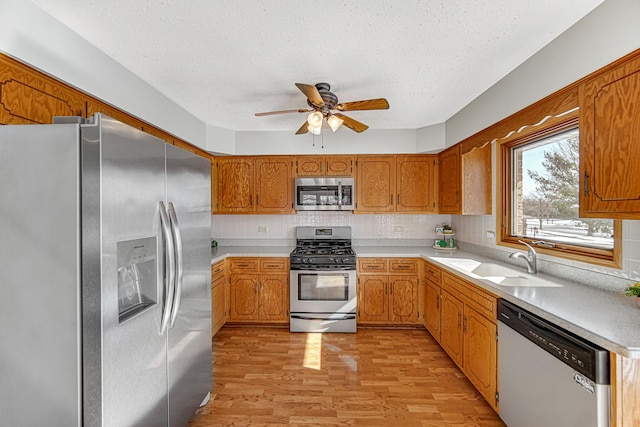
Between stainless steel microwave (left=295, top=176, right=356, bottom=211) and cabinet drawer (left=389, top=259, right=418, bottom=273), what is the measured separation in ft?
2.81

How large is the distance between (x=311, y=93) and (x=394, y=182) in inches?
82.7

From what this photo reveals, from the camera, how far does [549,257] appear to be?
86.9 inches

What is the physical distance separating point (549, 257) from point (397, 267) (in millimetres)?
1506

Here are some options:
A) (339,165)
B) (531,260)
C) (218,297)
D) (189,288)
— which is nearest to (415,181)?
(339,165)

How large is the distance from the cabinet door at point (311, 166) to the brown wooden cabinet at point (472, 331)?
6.30 ft

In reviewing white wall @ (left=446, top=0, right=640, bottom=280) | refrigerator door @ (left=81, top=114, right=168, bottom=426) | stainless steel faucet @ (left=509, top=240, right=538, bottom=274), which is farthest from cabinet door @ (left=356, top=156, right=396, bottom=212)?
refrigerator door @ (left=81, top=114, right=168, bottom=426)

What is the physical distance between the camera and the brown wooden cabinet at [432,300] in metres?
2.94

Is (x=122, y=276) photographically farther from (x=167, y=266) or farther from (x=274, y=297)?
(x=274, y=297)

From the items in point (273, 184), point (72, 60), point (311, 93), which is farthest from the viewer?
point (273, 184)

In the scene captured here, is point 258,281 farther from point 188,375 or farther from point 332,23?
point 332,23

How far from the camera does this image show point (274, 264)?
3.50 m

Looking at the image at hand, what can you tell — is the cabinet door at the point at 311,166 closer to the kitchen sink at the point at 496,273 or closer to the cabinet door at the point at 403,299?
the cabinet door at the point at 403,299

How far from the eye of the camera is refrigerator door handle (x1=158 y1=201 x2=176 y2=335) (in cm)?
147

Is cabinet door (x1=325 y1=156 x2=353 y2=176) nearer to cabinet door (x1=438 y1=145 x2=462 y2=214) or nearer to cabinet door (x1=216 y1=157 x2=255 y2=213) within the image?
cabinet door (x1=216 y1=157 x2=255 y2=213)
